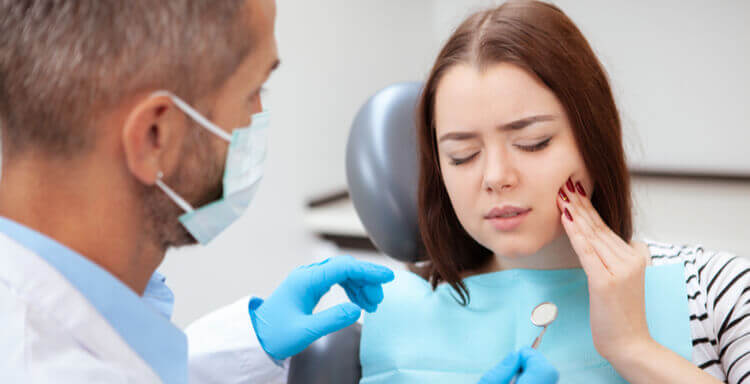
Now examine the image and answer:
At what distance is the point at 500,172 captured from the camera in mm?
930

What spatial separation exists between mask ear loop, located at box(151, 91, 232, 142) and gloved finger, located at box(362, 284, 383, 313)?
14.3 inches

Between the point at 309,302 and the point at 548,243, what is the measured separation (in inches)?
15.7

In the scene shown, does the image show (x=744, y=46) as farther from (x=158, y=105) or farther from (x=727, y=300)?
(x=158, y=105)

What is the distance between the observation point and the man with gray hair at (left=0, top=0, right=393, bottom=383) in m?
0.73

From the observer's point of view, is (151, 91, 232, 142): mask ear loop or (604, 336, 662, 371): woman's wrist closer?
(151, 91, 232, 142): mask ear loop

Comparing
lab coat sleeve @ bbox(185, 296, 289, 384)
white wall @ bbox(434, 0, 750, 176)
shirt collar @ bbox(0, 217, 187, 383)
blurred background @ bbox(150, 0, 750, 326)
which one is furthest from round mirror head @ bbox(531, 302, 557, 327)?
white wall @ bbox(434, 0, 750, 176)

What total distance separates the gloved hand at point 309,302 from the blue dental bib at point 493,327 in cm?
8

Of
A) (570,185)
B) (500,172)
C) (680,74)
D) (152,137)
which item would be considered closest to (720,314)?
(570,185)

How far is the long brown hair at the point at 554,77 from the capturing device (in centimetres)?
95

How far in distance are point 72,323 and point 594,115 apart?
758 mm

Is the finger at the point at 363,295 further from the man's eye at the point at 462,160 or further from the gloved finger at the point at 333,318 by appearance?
the man's eye at the point at 462,160

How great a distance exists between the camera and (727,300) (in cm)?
98

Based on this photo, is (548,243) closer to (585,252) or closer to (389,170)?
(585,252)

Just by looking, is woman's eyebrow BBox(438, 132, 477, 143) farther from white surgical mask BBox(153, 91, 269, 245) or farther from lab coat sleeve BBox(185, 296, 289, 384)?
lab coat sleeve BBox(185, 296, 289, 384)
